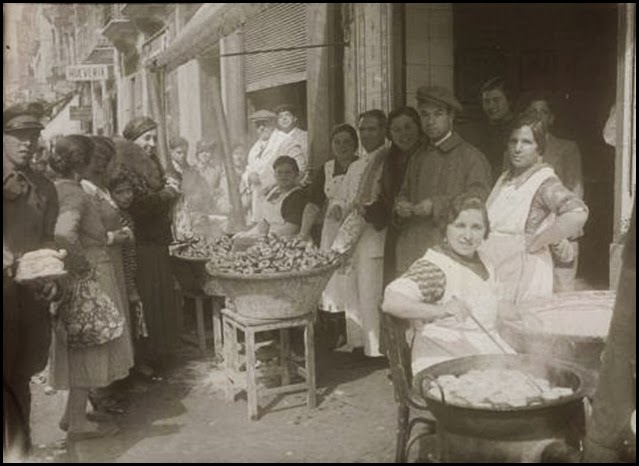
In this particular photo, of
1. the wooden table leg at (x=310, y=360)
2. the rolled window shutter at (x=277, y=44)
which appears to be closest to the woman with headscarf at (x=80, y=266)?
the wooden table leg at (x=310, y=360)

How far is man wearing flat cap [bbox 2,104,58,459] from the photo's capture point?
4340 millimetres

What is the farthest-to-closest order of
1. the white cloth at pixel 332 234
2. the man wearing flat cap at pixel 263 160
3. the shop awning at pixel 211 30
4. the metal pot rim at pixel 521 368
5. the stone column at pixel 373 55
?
the man wearing flat cap at pixel 263 160, the stone column at pixel 373 55, the white cloth at pixel 332 234, the shop awning at pixel 211 30, the metal pot rim at pixel 521 368

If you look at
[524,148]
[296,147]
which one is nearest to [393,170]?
[524,148]

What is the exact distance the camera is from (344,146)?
6.77 meters

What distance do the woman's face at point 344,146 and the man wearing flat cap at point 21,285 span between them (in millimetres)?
2852

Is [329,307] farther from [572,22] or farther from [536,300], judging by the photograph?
[572,22]

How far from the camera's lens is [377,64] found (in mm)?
7793

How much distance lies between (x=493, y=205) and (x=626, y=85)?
138 cm

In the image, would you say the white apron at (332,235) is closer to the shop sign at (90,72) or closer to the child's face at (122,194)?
the child's face at (122,194)

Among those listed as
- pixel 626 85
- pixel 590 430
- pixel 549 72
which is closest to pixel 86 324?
pixel 590 430

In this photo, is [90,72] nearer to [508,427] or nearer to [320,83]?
[320,83]

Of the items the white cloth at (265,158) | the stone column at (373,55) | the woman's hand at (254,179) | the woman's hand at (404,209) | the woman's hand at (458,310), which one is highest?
the stone column at (373,55)

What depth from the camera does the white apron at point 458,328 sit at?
4.28m

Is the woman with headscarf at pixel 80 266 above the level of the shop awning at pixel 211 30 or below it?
below
